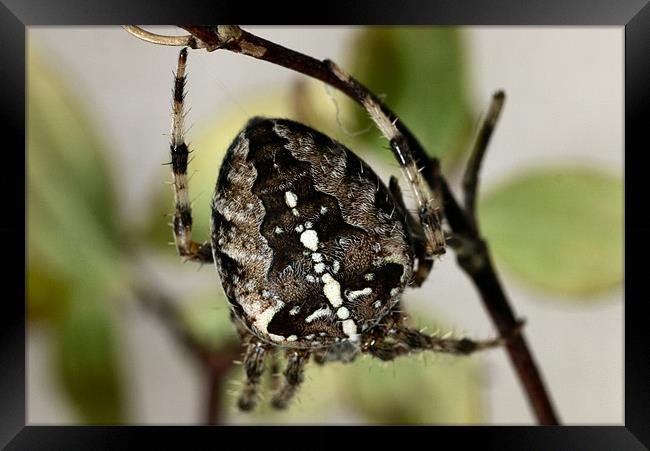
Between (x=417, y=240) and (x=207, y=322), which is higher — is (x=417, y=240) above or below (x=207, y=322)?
above

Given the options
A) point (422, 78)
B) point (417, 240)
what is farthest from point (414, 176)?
point (422, 78)

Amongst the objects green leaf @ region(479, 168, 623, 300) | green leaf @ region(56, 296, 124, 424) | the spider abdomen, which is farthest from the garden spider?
green leaf @ region(56, 296, 124, 424)

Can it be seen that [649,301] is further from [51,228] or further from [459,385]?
[51,228]

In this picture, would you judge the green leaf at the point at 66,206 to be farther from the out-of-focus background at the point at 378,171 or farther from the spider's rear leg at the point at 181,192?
the spider's rear leg at the point at 181,192

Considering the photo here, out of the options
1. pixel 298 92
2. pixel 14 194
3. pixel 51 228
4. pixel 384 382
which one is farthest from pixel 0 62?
pixel 384 382

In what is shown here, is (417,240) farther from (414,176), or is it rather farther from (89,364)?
(89,364)

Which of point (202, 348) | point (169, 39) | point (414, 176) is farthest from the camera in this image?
point (202, 348)
